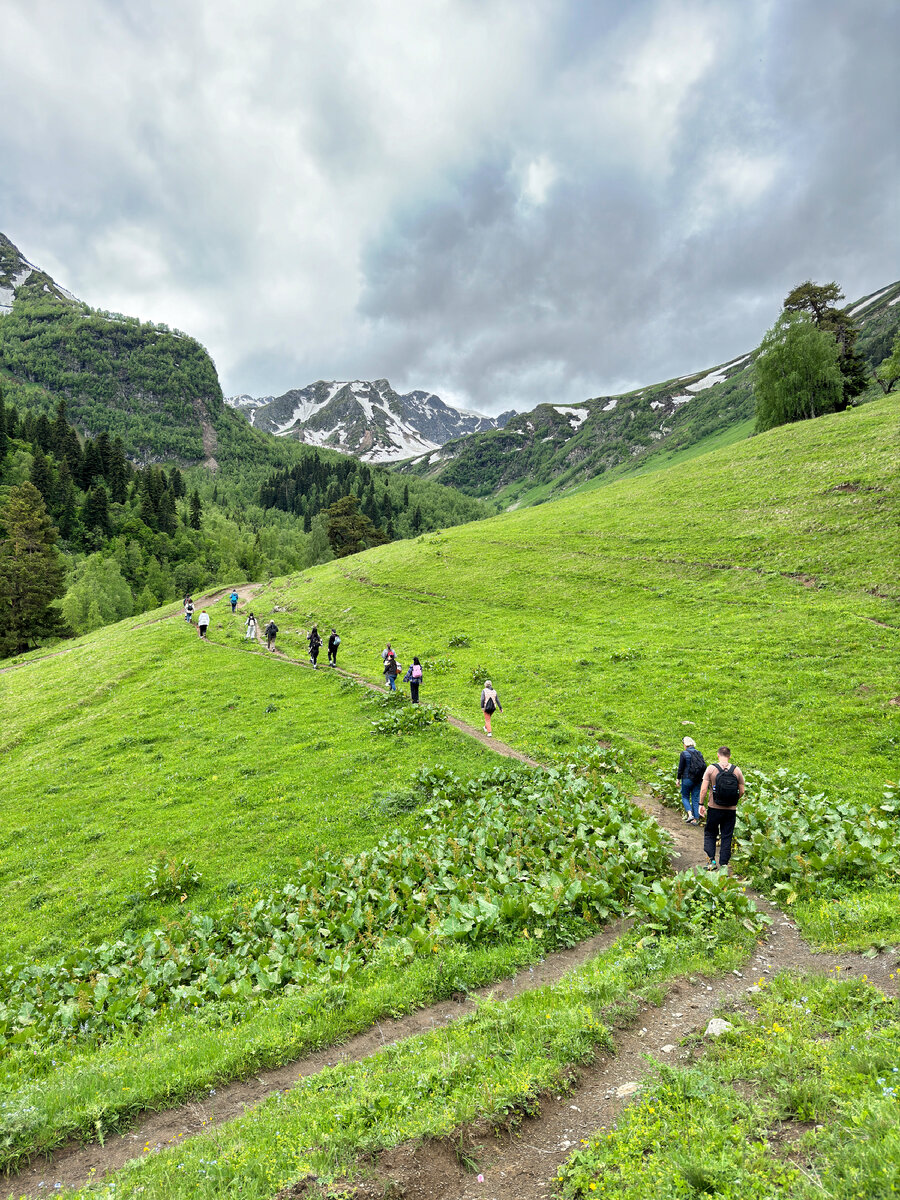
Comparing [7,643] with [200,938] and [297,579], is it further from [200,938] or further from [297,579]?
[200,938]

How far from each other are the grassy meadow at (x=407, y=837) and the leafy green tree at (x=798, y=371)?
39.5 metres

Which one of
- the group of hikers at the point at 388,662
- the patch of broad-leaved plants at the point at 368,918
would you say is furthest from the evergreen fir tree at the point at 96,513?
the patch of broad-leaved plants at the point at 368,918

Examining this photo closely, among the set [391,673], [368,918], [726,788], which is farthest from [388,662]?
[726,788]

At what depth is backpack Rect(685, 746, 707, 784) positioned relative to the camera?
659 inches

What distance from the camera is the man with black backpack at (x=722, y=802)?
12688 millimetres

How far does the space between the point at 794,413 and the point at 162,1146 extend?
95.5m

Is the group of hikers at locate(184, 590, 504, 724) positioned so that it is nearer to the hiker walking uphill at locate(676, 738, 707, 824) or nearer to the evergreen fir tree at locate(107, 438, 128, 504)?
the hiker walking uphill at locate(676, 738, 707, 824)

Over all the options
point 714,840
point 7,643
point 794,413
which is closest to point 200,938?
point 714,840

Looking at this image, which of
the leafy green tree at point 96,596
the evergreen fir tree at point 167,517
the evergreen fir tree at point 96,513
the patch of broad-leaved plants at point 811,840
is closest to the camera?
the patch of broad-leaved plants at point 811,840

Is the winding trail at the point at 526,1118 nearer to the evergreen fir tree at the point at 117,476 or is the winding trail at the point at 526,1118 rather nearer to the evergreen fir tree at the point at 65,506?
the evergreen fir tree at the point at 65,506

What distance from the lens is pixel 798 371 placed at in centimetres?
7406

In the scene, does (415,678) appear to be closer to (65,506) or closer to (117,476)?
(65,506)

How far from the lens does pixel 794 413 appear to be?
76875 mm

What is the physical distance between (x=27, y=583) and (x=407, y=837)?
81631mm
